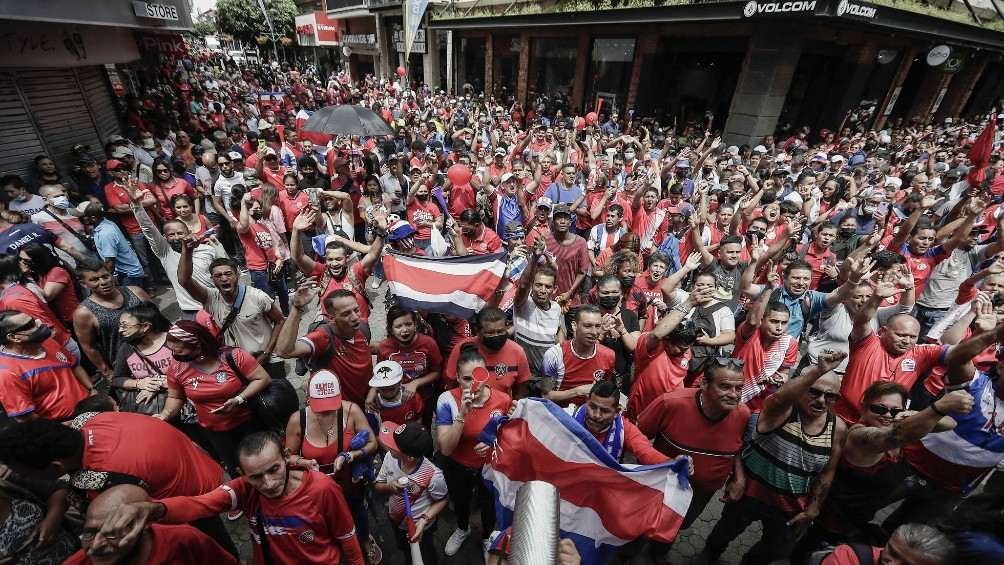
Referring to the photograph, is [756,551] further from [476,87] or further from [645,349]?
[476,87]

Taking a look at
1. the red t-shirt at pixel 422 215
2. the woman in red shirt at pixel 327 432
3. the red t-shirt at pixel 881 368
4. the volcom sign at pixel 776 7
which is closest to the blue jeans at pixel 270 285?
the red t-shirt at pixel 422 215

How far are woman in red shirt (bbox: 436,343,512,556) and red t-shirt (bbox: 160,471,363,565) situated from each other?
2.50 feet

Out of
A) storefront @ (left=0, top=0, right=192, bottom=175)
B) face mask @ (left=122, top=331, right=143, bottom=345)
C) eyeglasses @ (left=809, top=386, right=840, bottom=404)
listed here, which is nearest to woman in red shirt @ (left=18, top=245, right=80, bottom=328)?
face mask @ (left=122, top=331, right=143, bottom=345)

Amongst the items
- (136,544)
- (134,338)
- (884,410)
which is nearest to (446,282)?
(134,338)

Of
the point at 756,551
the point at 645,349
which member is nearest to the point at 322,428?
the point at 645,349

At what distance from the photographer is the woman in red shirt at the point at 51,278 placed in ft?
13.5

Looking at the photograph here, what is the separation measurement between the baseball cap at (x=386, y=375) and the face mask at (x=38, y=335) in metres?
2.38

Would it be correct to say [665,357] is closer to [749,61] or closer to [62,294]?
[62,294]

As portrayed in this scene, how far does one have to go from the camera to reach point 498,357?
3.53 metres

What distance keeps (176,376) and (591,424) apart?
9.67ft

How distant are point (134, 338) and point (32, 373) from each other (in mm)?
678

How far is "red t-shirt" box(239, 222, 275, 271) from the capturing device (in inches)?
224

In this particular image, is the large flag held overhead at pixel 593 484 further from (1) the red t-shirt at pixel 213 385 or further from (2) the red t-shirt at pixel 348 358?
(1) the red t-shirt at pixel 213 385

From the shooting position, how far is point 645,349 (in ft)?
12.2
